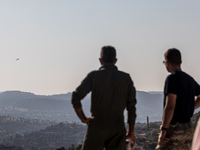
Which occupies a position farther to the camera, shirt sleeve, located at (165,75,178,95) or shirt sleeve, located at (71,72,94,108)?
shirt sleeve, located at (165,75,178,95)

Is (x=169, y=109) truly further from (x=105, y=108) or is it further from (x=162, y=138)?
(x=105, y=108)

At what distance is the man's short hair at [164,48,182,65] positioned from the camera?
582 centimetres

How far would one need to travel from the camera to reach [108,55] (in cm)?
576

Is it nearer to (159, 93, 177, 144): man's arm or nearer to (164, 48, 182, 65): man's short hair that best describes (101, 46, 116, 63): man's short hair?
(164, 48, 182, 65): man's short hair

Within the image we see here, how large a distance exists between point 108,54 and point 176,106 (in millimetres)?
1193

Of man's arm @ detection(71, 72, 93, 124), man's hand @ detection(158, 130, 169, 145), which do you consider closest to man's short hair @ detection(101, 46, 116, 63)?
man's arm @ detection(71, 72, 93, 124)

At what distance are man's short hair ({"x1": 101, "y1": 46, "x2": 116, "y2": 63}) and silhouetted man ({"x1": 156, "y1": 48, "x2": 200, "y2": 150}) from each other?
2.47 ft

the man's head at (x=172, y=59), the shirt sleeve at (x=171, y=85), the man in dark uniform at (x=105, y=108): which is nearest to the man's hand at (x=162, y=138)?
the man in dark uniform at (x=105, y=108)

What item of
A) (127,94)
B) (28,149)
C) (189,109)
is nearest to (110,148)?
(127,94)

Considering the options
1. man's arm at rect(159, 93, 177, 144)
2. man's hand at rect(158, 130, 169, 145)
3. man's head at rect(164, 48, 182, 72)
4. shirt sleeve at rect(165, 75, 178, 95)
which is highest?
man's head at rect(164, 48, 182, 72)

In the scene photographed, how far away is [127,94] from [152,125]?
107578mm

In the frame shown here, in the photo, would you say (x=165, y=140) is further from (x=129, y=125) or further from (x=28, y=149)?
(x=28, y=149)

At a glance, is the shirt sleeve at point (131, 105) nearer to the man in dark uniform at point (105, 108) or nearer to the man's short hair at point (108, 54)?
the man in dark uniform at point (105, 108)

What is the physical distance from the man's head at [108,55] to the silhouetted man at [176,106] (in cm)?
75
